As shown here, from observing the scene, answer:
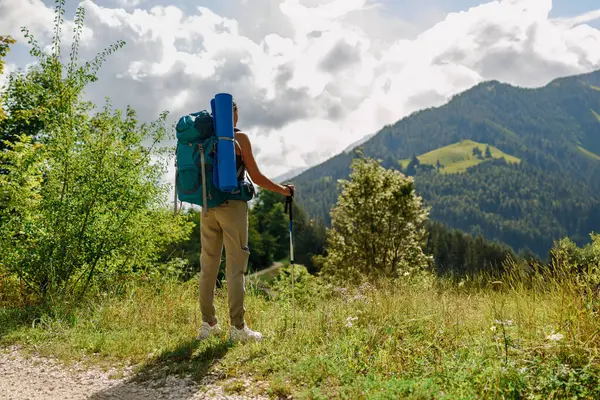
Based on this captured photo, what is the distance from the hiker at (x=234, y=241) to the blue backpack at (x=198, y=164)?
159 millimetres

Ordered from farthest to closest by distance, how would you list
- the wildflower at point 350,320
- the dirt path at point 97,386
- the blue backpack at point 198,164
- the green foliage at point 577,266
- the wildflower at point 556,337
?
the wildflower at point 350,320
the blue backpack at point 198,164
the green foliage at point 577,266
the dirt path at point 97,386
the wildflower at point 556,337

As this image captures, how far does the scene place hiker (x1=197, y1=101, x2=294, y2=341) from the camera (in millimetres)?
4734

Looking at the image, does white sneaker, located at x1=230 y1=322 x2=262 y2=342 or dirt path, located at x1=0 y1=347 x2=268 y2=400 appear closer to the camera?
dirt path, located at x1=0 y1=347 x2=268 y2=400

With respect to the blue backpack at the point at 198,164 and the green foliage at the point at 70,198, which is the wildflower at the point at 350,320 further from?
the green foliage at the point at 70,198

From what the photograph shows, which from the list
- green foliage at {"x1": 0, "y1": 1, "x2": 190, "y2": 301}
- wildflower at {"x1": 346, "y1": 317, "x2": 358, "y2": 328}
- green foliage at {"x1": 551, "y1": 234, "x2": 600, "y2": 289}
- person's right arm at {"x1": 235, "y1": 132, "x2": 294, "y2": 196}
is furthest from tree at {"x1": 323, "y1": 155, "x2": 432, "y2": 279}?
person's right arm at {"x1": 235, "y1": 132, "x2": 294, "y2": 196}

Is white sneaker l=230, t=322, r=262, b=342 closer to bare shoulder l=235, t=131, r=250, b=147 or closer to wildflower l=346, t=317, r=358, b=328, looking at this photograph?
wildflower l=346, t=317, r=358, b=328

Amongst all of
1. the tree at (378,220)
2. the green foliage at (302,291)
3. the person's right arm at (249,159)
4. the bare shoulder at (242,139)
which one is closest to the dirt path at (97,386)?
the person's right arm at (249,159)

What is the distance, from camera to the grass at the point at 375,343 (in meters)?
3.38

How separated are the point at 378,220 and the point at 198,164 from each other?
2434 centimetres

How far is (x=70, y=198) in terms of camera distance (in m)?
7.04

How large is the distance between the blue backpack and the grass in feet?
5.10

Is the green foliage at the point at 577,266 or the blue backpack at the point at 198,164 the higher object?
the blue backpack at the point at 198,164

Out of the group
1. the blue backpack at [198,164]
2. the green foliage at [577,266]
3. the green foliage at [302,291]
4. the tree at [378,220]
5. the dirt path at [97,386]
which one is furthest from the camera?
the tree at [378,220]

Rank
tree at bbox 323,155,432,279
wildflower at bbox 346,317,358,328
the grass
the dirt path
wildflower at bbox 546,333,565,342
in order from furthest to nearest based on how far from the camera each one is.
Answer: tree at bbox 323,155,432,279, wildflower at bbox 346,317,358,328, the dirt path, wildflower at bbox 546,333,565,342, the grass
